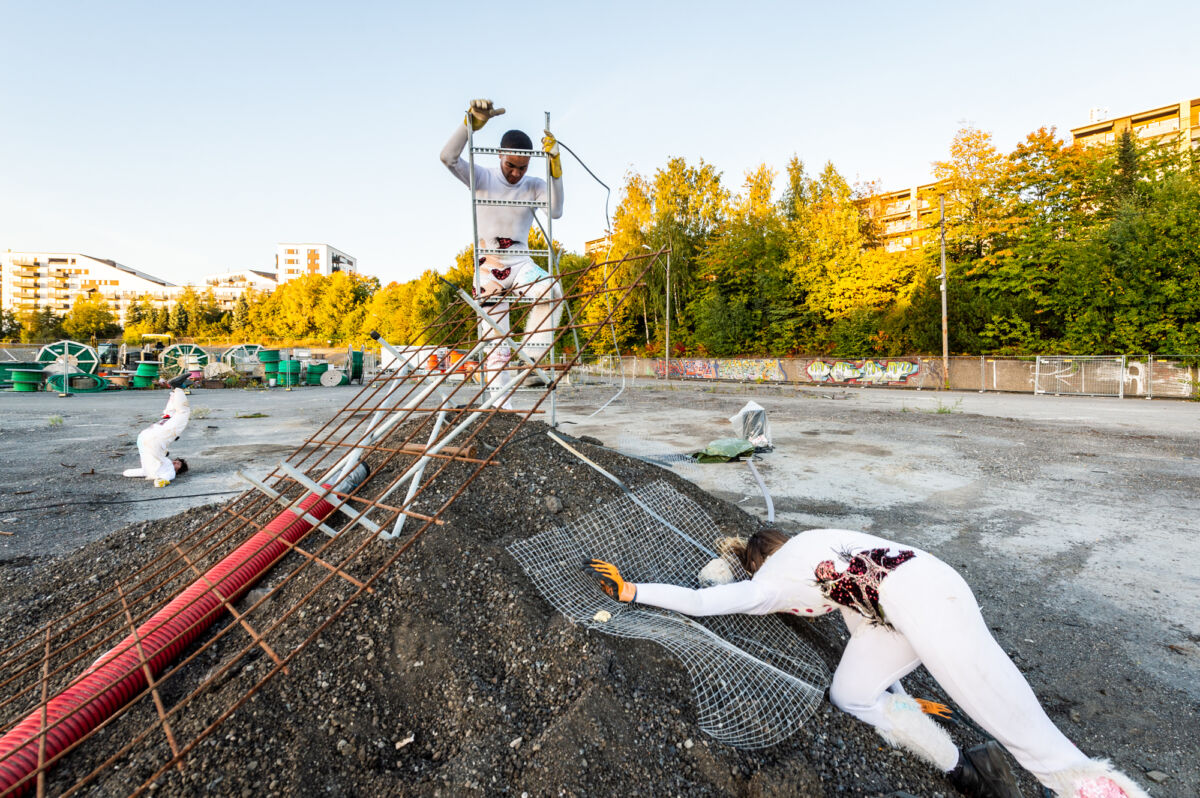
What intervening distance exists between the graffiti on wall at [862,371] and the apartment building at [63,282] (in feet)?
317

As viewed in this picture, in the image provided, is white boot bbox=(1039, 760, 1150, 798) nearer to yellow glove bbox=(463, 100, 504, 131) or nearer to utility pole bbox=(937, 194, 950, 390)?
yellow glove bbox=(463, 100, 504, 131)

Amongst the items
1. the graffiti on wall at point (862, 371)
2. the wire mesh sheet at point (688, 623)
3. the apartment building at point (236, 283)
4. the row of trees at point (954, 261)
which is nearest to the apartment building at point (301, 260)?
the apartment building at point (236, 283)

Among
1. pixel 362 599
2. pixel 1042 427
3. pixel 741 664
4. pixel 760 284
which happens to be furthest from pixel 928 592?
pixel 760 284

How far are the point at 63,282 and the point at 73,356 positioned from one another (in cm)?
9852

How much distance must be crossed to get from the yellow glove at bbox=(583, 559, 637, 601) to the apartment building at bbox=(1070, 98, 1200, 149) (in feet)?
155

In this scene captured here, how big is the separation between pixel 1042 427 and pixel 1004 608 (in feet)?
28.4

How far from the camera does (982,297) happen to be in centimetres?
2089

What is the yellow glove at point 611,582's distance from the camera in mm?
2152

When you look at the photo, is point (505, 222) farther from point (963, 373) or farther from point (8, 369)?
point (8, 369)

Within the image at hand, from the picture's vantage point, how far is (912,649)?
1.79 m

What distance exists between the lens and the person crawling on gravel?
1.54 meters

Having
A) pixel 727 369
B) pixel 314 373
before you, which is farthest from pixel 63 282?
pixel 727 369

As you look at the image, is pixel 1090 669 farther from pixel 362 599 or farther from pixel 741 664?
pixel 362 599

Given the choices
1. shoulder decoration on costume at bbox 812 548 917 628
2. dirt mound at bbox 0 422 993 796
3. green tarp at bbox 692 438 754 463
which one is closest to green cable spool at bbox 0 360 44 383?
green tarp at bbox 692 438 754 463
